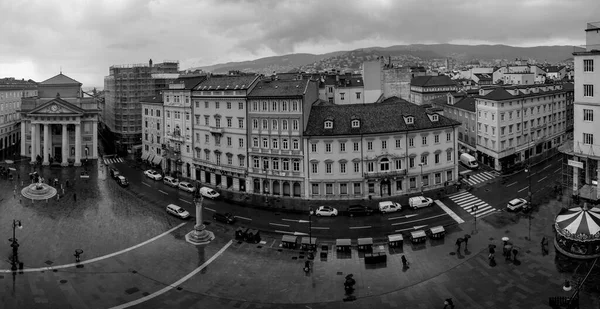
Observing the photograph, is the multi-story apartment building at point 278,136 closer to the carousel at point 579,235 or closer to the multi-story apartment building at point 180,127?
the multi-story apartment building at point 180,127

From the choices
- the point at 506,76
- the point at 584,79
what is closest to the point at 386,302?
the point at 584,79

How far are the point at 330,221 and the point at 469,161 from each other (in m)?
39.1

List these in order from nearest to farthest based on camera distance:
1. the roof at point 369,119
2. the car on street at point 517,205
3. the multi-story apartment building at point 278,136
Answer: the car on street at point 517,205 → the roof at point 369,119 → the multi-story apartment building at point 278,136

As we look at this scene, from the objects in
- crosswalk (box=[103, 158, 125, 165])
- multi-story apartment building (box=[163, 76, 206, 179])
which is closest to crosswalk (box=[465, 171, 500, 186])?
multi-story apartment building (box=[163, 76, 206, 179])

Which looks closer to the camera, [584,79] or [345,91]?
[584,79]

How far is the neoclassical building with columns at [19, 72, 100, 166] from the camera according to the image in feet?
344

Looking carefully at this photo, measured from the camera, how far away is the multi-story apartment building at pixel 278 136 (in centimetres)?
7569

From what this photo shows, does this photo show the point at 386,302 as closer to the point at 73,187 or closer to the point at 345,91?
the point at 73,187

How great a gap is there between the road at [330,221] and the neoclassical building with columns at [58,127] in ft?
139

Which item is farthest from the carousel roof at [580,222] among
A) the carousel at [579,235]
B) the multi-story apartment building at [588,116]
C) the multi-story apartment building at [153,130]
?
the multi-story apartment building at [153,130]

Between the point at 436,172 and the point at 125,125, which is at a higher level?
the point at 125,125

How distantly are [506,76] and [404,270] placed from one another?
117536 mm

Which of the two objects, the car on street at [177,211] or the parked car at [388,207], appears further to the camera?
the parked car at [388,207]

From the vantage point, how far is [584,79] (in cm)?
6581
